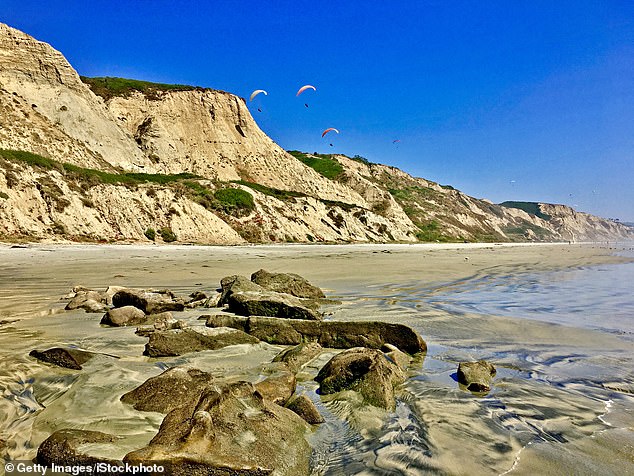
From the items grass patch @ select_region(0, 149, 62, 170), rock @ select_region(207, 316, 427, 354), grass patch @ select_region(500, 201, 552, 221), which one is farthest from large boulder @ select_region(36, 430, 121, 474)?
grass patch @ select_region(500, 201, 552, 221)

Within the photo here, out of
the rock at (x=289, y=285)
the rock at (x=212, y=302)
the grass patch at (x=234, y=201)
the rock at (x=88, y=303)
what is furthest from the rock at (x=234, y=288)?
the grass patch at (x=234, y=201)

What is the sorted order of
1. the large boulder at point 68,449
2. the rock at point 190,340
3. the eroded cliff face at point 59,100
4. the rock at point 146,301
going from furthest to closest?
the eroded cliff face at point 59,100, the rock at point 146,301, the rock at point 190,340, the large boulder at point 68,449

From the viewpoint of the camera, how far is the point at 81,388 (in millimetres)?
3881

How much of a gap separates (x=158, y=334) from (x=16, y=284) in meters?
8.40

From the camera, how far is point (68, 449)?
264 centimetres

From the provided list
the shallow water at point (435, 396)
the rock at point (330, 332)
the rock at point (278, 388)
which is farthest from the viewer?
the rock at point (330, 332)

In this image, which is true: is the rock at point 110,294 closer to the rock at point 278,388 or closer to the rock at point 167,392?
the rock at point 167,392

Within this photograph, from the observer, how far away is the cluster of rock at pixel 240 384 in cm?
258

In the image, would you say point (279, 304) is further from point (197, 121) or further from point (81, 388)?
point (197, 121)

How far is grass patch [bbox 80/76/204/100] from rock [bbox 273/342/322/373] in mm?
65627

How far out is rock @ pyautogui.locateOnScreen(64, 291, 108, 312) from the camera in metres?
7.87

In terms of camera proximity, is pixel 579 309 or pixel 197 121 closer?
pixel 579 309

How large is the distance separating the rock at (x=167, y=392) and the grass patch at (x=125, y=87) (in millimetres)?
66421

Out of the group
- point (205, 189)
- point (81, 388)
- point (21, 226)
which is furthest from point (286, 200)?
point (81, 388)
